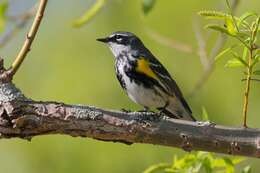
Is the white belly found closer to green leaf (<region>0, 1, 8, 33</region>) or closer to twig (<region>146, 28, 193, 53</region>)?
twig (<region>146, 28, 193, 53</region>)

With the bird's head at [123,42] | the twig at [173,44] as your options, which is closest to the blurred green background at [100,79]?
the bird's head at [123,42]

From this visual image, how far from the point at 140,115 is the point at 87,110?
9.0 inches

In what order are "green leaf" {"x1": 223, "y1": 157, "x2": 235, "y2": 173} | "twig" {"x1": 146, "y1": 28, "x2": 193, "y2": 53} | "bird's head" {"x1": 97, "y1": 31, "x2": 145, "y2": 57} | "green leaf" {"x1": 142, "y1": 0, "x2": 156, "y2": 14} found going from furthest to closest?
"bird's head" {"x1": 97, "y1": 31, "x2": 145, "y2": 57}, "twig" {"x1": 146, "y1": 28, "x2": 193, "y2": 53}, "green leaf" {"x1": 142, "y1": 0, "x2": 156, "y2": 14}, "green leaf" {"x1": 223, "y1": 157, "x2": 235, "y2": 173}

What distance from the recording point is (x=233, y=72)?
7.64 m

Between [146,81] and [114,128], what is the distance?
2885 mm

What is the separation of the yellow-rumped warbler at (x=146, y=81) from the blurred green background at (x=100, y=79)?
69 centimetres

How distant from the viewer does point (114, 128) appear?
317cm

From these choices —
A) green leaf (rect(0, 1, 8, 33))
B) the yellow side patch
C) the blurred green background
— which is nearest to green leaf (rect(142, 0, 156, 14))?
green leaf (rect(0, 1, 8, 33))

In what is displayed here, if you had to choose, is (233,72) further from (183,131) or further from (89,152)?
(183,131)

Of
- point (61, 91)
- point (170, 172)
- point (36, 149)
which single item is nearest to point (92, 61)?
point (61, 91)

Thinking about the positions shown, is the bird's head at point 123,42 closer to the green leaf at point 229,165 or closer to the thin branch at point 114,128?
the green leaf at point 229,165

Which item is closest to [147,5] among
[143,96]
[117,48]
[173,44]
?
[173,44]

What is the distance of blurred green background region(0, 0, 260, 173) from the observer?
7258mm

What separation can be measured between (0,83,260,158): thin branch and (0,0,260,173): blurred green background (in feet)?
12.7
